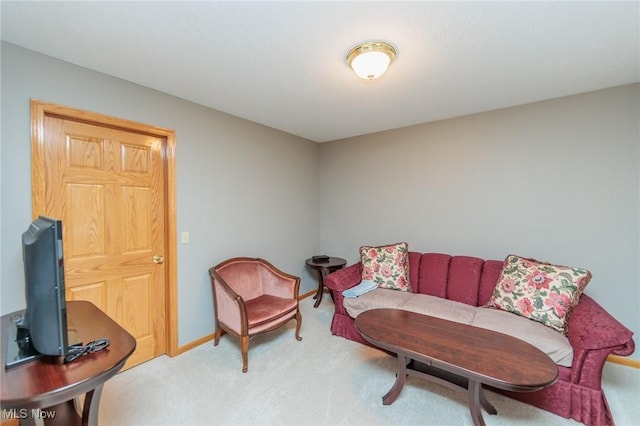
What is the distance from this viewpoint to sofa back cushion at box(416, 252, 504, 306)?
105 inches

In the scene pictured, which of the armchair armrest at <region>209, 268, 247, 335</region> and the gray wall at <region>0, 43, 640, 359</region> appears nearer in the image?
the gray wall at <region>0, 43, 640, 359</region>

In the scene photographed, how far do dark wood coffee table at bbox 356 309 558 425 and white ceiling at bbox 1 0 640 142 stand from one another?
1.97m

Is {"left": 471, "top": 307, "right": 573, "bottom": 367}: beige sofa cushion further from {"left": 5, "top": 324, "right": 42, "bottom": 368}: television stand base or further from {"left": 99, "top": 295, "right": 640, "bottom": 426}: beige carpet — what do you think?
{"left": 5, "top": 324, "right": 42, "bottom": 368}: television stand base

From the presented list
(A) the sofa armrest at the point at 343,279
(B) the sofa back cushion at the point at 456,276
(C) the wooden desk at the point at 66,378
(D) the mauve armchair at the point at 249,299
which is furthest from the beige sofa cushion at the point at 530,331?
(C) the wooden desk at the point at 66,378

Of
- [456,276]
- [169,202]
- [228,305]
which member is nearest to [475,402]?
[456,276]

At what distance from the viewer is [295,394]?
6.50 feet

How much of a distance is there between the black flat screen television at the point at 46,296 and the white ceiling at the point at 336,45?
1233 millimetres

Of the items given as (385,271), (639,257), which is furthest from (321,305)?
(639,257)

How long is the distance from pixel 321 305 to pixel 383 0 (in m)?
3.43

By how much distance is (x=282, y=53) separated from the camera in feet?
5.91

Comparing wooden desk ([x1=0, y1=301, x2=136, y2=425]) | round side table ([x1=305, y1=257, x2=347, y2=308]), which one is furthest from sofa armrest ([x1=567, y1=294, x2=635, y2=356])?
wooden desk ([x1=0, y1=301, x2=136, y2=425])

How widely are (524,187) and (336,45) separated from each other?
2423 mm

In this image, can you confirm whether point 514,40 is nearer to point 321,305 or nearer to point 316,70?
point 316,70

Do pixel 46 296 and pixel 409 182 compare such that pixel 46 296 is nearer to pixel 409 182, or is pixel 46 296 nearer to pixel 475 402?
pixel 475 402
